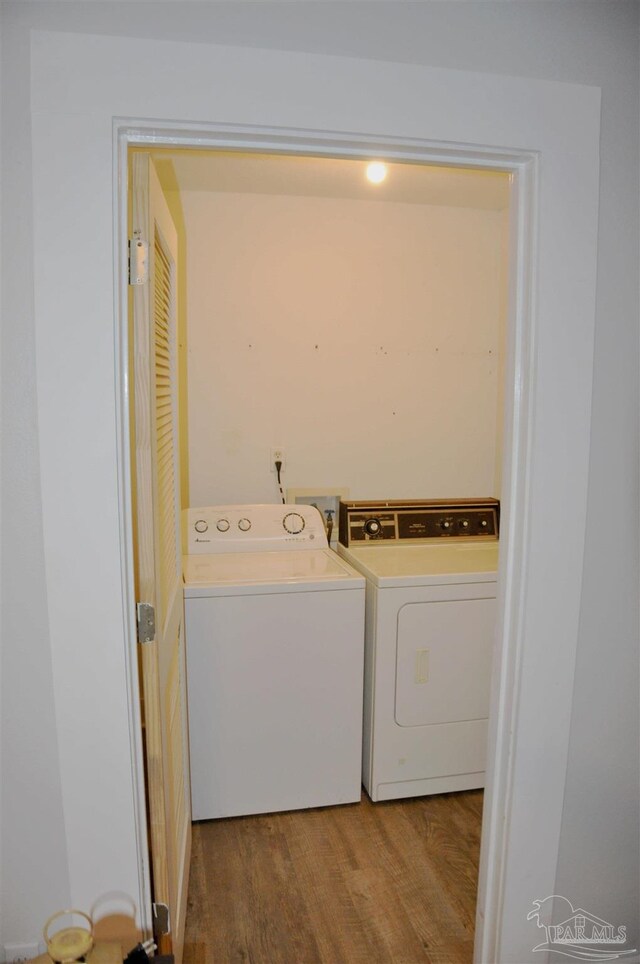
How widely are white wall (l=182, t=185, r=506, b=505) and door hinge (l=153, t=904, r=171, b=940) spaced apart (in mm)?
1780

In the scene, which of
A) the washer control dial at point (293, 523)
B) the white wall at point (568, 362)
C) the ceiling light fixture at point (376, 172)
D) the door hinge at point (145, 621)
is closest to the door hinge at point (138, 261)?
the white wall at point (568, 362)

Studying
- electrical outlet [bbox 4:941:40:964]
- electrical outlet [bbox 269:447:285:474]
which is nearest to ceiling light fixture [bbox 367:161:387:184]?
electrical outlet [bbox 269:447:285:474]

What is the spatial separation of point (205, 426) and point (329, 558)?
0.84 metres

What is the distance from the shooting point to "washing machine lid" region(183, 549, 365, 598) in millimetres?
2137

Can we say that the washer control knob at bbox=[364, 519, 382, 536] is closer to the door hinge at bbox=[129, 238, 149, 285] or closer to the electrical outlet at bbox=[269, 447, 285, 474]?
the electrical outlet at bbox=[269, 447, 285, 474]

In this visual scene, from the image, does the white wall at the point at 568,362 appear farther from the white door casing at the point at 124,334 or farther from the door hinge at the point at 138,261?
the door hinge at the point at 138,261

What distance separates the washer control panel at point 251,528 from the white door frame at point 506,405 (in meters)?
1.42

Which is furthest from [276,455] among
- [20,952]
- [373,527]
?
[20,952]

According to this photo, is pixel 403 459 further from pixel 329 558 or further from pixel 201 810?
pixel 201 810

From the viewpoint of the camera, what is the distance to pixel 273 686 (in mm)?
2191

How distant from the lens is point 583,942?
1.43 m

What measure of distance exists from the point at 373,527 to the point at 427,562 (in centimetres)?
38

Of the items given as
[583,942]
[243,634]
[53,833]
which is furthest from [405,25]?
[583,942]

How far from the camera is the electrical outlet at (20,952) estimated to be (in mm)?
1161
